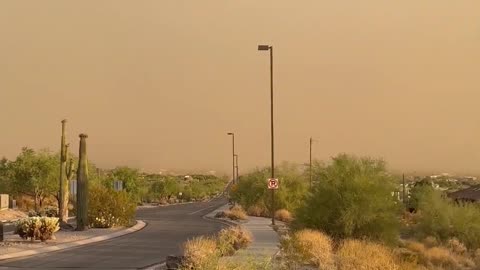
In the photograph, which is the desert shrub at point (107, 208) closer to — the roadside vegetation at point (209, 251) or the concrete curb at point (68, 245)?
the concrete curb at point (68, 245)

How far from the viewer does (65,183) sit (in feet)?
146

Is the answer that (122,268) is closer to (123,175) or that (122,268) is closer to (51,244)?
(51,244)

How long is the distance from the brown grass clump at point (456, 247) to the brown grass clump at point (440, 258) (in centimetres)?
468

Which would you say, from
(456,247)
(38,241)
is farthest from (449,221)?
(38,241)

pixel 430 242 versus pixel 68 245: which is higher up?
pixel 68 245

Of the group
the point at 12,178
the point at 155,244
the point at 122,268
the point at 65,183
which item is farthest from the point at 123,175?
the point at 122,268

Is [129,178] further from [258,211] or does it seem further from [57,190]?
[258,211]

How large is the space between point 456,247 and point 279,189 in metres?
26.1

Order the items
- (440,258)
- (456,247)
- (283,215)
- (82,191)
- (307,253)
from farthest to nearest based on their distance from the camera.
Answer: (283,215) → (82,191) → (456,247) → (440,258) → (307,253)

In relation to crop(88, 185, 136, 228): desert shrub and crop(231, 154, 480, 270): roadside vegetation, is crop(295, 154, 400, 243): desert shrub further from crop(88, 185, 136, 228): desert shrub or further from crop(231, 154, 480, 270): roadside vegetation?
crop(88, 185, 136, 228): desert shrub

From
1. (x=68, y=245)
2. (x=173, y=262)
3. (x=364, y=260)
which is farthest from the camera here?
(x=68, y=245)

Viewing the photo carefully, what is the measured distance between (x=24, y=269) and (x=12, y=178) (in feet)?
156

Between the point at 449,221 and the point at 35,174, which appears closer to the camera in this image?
the point at 449,221

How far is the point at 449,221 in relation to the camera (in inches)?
1855
